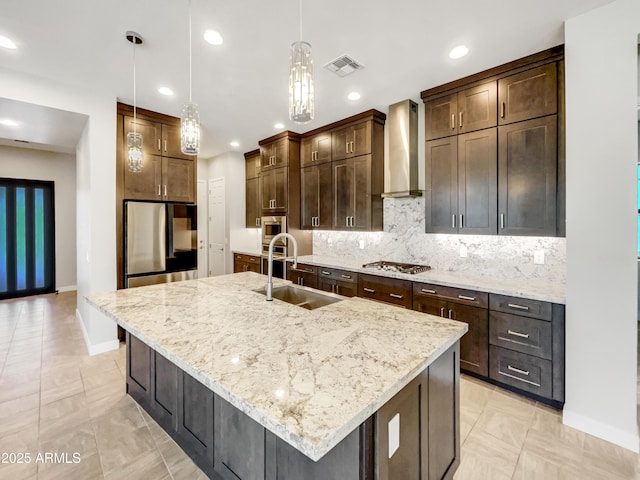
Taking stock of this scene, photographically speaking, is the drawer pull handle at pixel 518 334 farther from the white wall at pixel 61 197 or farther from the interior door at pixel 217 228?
the white wall at pixel 61 197

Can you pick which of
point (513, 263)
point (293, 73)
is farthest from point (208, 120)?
point (513, 263)

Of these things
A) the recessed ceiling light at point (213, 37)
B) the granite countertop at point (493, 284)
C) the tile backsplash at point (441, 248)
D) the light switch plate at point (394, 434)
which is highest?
the recessed ceiling light at point (213, 37)

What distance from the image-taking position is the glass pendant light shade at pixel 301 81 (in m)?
1.54

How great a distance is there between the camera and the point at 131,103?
3660 millimetres

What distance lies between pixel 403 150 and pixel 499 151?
1.05 metres

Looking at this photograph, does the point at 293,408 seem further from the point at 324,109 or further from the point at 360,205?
the point at 324,109

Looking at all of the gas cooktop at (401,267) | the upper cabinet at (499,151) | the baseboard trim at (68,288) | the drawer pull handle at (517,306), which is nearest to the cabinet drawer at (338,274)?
the gas cooktop at (401,267)

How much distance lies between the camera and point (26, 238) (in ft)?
19.9

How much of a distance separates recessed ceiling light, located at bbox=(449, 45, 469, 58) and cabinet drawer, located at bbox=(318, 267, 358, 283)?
236 centimetres

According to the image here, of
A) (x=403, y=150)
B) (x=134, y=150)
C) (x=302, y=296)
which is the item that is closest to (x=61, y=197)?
(x=134, y=150)

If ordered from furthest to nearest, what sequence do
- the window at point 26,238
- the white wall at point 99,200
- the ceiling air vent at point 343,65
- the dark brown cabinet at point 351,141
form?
the window at point 26,238
the dark brown cabinet at point 351,141
the white wall at point 99,200
the ceiling air vent at point 343,65

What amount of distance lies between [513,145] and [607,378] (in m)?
1.91

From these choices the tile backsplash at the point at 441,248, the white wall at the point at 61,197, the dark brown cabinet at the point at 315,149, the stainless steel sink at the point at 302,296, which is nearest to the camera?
the stainless steel sink at the point at 302,296

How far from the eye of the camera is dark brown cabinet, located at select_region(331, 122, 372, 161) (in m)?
3.87
